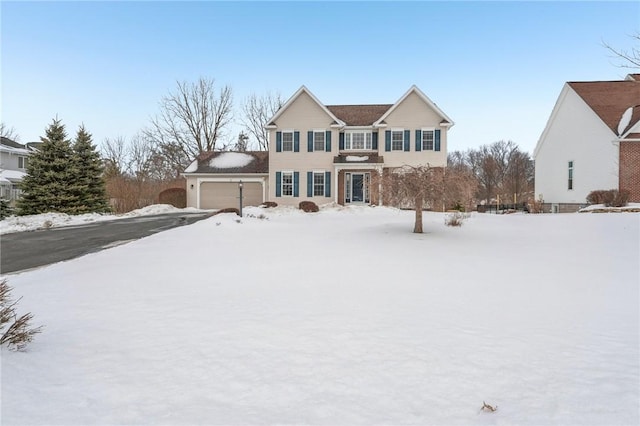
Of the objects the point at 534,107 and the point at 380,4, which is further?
the point at 534,107

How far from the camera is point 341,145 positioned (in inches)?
991

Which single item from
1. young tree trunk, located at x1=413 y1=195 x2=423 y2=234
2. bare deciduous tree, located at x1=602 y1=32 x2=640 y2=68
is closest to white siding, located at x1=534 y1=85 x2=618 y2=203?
bare deciduous tree, located at x1=602 y1=32 x2=640 y2=68

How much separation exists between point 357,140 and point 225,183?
34.9ft

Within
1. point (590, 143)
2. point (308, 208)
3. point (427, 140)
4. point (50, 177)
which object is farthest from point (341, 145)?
point (50, 177)

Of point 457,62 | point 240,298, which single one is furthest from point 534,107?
point 240,298

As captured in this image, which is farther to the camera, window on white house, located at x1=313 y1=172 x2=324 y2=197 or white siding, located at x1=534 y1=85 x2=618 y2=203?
window on white house, located at x1=313 y1=172 x2=324 y2=197

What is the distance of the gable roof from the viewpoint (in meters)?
19.7

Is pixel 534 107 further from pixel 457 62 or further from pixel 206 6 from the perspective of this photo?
pixel 206 6

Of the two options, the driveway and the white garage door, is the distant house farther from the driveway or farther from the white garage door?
the driveway

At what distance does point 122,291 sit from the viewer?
216 inches

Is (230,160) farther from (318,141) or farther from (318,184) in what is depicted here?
(318,184)

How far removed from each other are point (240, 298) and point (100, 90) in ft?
87.9

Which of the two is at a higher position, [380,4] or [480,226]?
[380,4]

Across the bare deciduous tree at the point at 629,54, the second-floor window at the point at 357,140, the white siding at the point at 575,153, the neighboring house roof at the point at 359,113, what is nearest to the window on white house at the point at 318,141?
the second-floor window at the point at 357,140
